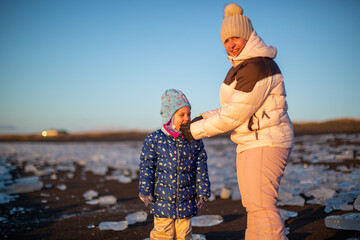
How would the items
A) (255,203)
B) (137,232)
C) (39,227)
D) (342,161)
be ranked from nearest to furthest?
(255,203) → (137,232) → (39,227) → (342,161)

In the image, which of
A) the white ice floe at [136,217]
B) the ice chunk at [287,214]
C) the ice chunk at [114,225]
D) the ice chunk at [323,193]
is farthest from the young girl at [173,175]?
the ice chunk at [323,193]

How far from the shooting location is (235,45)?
2.41 metres

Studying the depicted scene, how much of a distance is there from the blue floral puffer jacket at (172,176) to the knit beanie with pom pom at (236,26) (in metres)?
1.01

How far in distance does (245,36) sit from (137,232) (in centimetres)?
247

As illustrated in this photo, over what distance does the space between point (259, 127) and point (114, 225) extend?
2393 millimetres

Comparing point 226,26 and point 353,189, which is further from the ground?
point 226,26

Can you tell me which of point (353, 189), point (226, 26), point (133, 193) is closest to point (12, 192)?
point (133, 193)

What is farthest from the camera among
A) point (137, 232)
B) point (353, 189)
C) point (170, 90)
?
point (353, 189)

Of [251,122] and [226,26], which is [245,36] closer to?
[226,26]

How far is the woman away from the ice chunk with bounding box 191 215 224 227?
1.46 metres

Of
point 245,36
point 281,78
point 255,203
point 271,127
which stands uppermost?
point 245,36

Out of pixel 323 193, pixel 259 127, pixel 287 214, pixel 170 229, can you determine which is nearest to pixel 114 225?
pixel 170 229

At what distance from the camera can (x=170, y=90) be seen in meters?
2.84

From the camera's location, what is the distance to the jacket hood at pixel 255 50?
2.19 m
